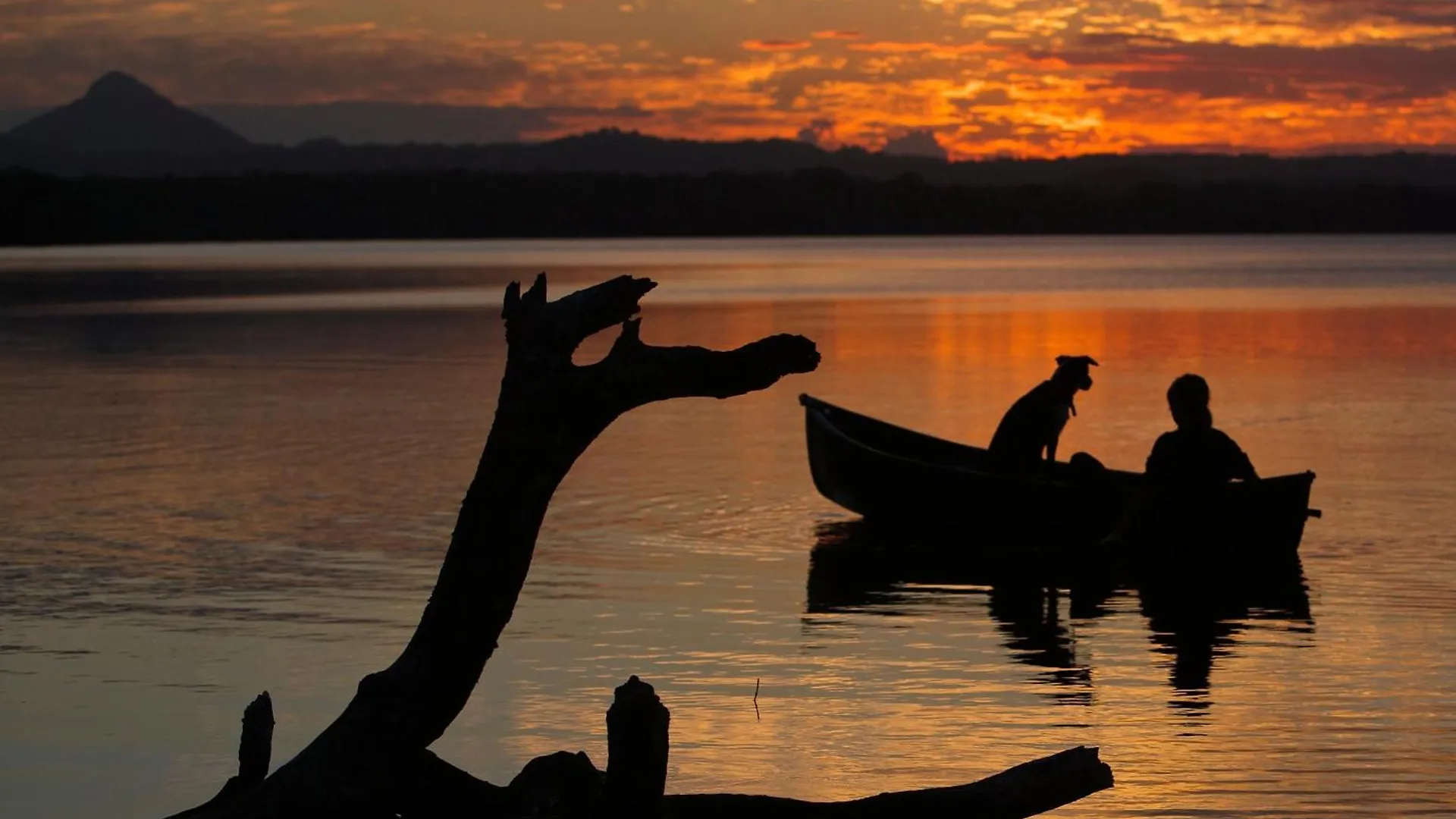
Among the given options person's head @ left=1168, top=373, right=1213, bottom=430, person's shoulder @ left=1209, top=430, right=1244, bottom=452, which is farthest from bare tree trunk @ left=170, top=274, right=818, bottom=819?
person's shoulder @ left=1209, top=430, right=1244, bottom=452

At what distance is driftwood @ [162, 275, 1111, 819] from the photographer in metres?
7.34

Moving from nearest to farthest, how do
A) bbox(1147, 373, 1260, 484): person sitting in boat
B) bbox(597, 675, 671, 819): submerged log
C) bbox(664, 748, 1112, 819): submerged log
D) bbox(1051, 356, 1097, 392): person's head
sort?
bbox(597, 675, 671, 819): submerged log, bbox(664, 748, 1112, 819): submerged log, bbox(1147, 373, 1260, 484): person sitting in boat, bbox(1051, 356, 1097, 392): person's head

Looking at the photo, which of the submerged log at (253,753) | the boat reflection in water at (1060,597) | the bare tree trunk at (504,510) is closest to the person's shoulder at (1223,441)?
the boat reflection in water at (1060,597)

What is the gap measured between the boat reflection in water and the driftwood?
530 centimetres

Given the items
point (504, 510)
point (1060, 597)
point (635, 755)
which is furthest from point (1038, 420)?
point (635, 755)

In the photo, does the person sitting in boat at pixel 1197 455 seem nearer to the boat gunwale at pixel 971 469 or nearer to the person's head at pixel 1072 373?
the boat gunwale at pixel 971 469

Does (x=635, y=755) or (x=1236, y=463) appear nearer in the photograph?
(x=635, y=755)

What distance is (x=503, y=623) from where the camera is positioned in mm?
7738

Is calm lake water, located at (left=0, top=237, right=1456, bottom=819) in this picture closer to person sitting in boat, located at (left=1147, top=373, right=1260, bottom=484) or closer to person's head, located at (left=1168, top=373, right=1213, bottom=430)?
person sitting in boat, located at (left=1147, top=373, right=1260, bottom=484)

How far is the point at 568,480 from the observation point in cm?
2314

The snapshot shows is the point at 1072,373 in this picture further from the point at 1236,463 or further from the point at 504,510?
the point at 504,510

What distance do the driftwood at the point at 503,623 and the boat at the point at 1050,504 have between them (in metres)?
10.3

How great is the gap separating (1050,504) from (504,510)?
442 inches

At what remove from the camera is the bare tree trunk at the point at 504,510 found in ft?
24.2
